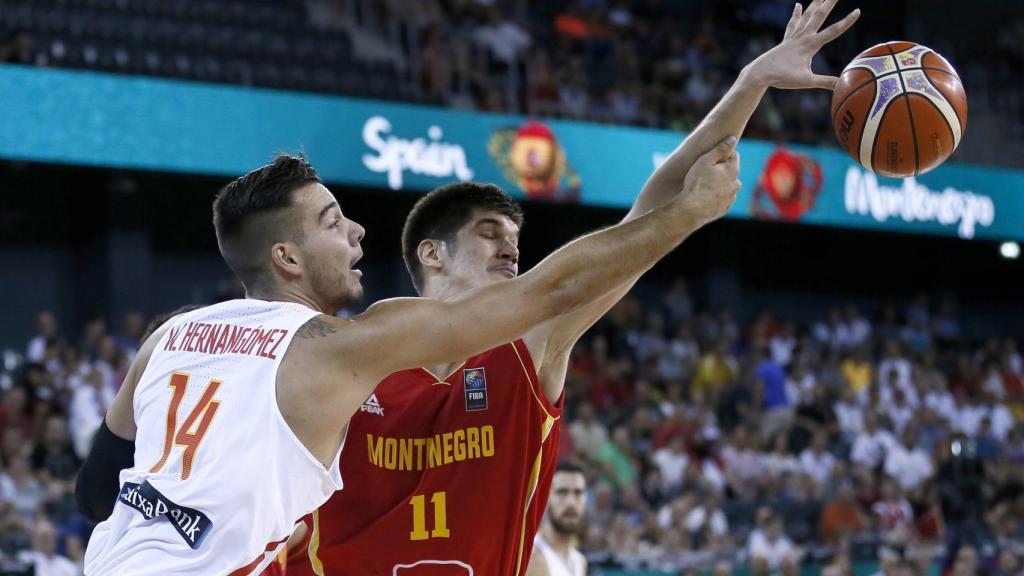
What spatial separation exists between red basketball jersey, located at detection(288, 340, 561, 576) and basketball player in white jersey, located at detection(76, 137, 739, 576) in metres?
0.75

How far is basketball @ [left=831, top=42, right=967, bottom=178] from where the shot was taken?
461cm

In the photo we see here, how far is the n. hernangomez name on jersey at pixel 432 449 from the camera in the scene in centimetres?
430

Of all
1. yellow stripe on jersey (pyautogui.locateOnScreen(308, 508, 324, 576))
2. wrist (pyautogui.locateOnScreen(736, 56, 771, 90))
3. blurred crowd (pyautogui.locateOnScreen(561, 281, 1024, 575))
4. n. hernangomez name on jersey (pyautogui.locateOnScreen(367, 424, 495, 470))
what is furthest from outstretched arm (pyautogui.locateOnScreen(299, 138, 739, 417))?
blurred crowd (pyautogui.locateOnScreen(561, 281, 1024, 575))

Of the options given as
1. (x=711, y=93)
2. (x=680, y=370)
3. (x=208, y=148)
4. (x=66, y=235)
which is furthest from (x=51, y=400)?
(x=711, y=93)

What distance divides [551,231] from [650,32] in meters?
3.61

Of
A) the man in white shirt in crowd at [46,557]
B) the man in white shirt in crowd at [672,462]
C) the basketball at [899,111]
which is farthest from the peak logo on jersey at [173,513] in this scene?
the man in white shirt in crowd at [672,462]

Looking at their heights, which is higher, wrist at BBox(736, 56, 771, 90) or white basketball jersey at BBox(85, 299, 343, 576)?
wrist at BBox(736, 56, 771, 90)

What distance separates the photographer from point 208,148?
49.4 feet

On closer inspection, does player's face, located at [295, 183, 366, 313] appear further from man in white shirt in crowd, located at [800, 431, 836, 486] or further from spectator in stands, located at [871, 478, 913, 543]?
man in white shirt in crowd, located at [800, 431, 836, 486]

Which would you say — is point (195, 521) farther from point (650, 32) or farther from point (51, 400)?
point (650, 32)

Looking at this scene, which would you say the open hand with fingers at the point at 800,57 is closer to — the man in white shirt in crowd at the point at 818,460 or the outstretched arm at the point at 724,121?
the outstretched arm at the point at 724,121

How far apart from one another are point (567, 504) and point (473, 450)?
3504 millimetres

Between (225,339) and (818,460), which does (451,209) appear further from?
(818,460)

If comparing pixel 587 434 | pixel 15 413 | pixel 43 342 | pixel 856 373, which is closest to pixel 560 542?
pixel 587 434
